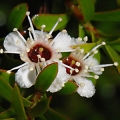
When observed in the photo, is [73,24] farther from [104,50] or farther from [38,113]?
[38,113]

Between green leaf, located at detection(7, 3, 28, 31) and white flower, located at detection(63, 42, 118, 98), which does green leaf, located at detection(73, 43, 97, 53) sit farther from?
green leaf, located at detection(7, 3, 28, 31)

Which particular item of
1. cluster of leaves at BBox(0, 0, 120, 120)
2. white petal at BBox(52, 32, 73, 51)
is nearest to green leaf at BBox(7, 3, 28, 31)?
cluster of leaves at BBox(0, 0, 120, 120)

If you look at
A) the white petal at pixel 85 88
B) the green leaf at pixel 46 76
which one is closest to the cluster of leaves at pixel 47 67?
the green leaf at pixel 46 76

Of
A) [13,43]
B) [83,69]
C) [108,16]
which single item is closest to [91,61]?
[83,69]

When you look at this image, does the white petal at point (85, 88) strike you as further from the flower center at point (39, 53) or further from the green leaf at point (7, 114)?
the green leaf at point (7, 114)

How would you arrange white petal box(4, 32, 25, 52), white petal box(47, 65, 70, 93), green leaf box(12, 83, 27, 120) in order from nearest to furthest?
1. green leaf box(12, 83, 27, 120)
2. white petal box(47, 65, 70, 93)
3. white petal box(4, 32, 25, 52)

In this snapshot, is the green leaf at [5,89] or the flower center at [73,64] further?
the flower center at [73,64]

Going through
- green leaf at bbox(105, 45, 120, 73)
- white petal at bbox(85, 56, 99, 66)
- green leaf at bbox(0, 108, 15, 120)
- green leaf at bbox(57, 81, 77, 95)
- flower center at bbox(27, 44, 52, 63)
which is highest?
flower center at bbox(27, 44, 52, 63)
